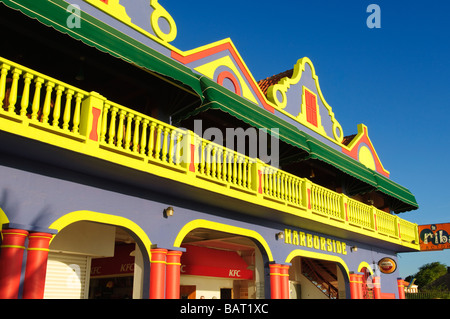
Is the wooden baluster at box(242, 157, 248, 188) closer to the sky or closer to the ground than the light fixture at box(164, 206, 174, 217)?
closer to the sky

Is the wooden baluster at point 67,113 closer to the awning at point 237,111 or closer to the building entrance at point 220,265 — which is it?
the awning at point 237,111

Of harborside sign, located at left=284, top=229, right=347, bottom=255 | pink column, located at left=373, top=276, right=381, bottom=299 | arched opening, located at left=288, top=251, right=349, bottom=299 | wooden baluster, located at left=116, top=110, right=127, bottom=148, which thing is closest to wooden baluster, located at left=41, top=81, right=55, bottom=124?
wooden baluster, located at left=116, top=110, right=127, bottom=148

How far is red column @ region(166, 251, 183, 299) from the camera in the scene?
32.9 ft

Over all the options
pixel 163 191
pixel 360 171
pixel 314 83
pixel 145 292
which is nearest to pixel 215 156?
pixel 163 191

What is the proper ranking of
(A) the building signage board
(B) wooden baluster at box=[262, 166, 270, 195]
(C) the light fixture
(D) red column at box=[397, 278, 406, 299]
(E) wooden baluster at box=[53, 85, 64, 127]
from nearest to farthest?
(E) wooden baluster at box=[53, 85, 64, 127]
(C) the light fixture
(B) wooden baluster at box=[262, 166, 270, 195]
(D) red column at box=[397, 278, 406, 299]
(A) the building signage board

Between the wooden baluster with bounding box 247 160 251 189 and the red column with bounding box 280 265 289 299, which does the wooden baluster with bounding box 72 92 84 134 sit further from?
the red column with bounding box 280 265 289 299

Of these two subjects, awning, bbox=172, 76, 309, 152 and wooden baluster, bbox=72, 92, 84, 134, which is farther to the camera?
awning, bbox=172, 76, 309, 152

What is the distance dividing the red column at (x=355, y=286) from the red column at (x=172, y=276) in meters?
9.01

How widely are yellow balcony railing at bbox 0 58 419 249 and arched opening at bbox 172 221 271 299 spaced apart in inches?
68.8

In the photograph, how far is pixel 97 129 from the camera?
845 centimetres

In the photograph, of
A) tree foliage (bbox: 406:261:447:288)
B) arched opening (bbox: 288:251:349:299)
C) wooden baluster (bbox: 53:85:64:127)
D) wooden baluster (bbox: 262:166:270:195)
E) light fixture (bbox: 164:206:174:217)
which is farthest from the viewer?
tree foliage (bbox: 406:261:447:288)

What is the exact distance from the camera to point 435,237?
75.8 feet

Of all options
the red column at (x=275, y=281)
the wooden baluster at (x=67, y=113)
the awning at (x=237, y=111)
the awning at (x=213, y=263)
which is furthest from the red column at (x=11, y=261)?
the red column at (x=275, y=281)

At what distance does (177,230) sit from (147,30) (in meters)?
5.13
